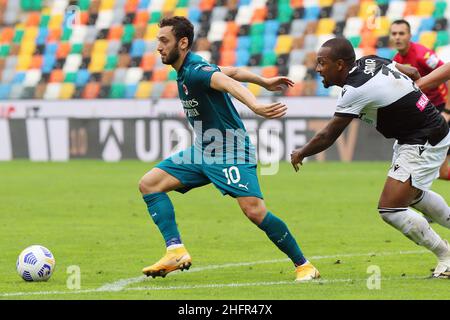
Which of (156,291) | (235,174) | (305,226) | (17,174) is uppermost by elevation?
(235,174)

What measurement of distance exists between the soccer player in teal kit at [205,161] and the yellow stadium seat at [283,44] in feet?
60.2

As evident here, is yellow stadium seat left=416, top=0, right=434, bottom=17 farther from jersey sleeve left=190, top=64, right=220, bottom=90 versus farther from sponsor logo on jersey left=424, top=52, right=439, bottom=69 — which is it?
jersey sleeve left=190, top=64, right=220, bottom=90

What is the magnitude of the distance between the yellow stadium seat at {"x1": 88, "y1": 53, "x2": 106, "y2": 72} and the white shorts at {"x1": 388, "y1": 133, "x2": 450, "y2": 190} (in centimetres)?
2100

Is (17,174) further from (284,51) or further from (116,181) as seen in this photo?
(284,51)

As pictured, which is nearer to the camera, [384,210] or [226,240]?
[384,210]

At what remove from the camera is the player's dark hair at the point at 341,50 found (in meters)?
7.92

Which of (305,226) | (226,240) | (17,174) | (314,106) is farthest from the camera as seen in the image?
(314,106)

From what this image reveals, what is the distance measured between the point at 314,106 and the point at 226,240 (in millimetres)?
12275

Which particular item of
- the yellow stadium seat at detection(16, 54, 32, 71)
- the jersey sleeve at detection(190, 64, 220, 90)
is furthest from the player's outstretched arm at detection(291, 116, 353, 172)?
the yellow stadium seat at detection(16, 54, 32, 71)

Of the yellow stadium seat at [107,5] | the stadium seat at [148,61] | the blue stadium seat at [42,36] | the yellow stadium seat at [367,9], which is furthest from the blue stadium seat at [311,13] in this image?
the blue stadium seat at [42,36]

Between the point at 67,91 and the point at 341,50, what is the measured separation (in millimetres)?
20867

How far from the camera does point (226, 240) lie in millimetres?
11164

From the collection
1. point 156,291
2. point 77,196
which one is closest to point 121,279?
point 156,291

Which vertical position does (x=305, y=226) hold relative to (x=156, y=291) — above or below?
below
